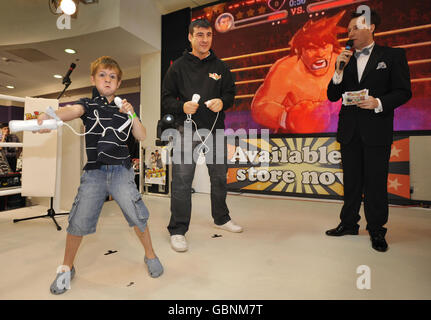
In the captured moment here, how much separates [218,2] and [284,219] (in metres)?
3.57

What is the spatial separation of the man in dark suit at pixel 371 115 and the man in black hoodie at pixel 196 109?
34.2 inches

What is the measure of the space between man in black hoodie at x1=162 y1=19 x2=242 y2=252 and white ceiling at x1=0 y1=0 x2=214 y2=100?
251 cm

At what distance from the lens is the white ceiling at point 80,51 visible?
13.2 ft

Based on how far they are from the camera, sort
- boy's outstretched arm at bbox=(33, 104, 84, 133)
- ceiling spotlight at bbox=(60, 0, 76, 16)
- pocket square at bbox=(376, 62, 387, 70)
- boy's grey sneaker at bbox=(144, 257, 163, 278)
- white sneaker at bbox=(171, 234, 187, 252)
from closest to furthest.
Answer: boy's outstretched arm at bbox=(33, 104, 84, 133) < boy's grey sneaker at bbox=(144, 257, 163, 278) < white sneaker at bbox=(171, 234, 187, 252) < pocket square at bbox=(376, 62, 387, 70) < ceiling spotlight at bbox=(60, 0, 76, 16)

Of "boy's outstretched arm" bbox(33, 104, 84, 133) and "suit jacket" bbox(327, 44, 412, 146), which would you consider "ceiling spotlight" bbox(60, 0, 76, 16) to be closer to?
"boy's outstretched arm" bbox(33, 104, 84, 133)

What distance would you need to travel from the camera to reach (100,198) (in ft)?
3.79

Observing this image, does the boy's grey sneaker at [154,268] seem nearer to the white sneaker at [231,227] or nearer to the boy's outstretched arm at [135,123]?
the boy's outstretched arm at [135,123]

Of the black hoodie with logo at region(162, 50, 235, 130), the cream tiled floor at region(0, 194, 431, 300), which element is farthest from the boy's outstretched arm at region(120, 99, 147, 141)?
the cream tiled floor at region(0, 194, 431, 300)

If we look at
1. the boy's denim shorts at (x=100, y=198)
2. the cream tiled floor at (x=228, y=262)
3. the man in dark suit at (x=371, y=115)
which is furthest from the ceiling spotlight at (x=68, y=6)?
the man in dark suit at (x=371, y=115)

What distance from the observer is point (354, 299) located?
3.39 feet

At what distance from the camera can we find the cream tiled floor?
1099 mm

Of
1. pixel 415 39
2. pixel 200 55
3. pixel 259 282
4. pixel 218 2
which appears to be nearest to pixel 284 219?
pixel 259 282

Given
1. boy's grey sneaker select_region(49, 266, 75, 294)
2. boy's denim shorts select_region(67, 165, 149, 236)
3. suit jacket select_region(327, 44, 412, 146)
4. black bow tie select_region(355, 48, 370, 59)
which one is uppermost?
black bow tie select_region(355, 48, 370, 59)

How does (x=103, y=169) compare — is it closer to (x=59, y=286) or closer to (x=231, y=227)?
(x=59, y=286)
